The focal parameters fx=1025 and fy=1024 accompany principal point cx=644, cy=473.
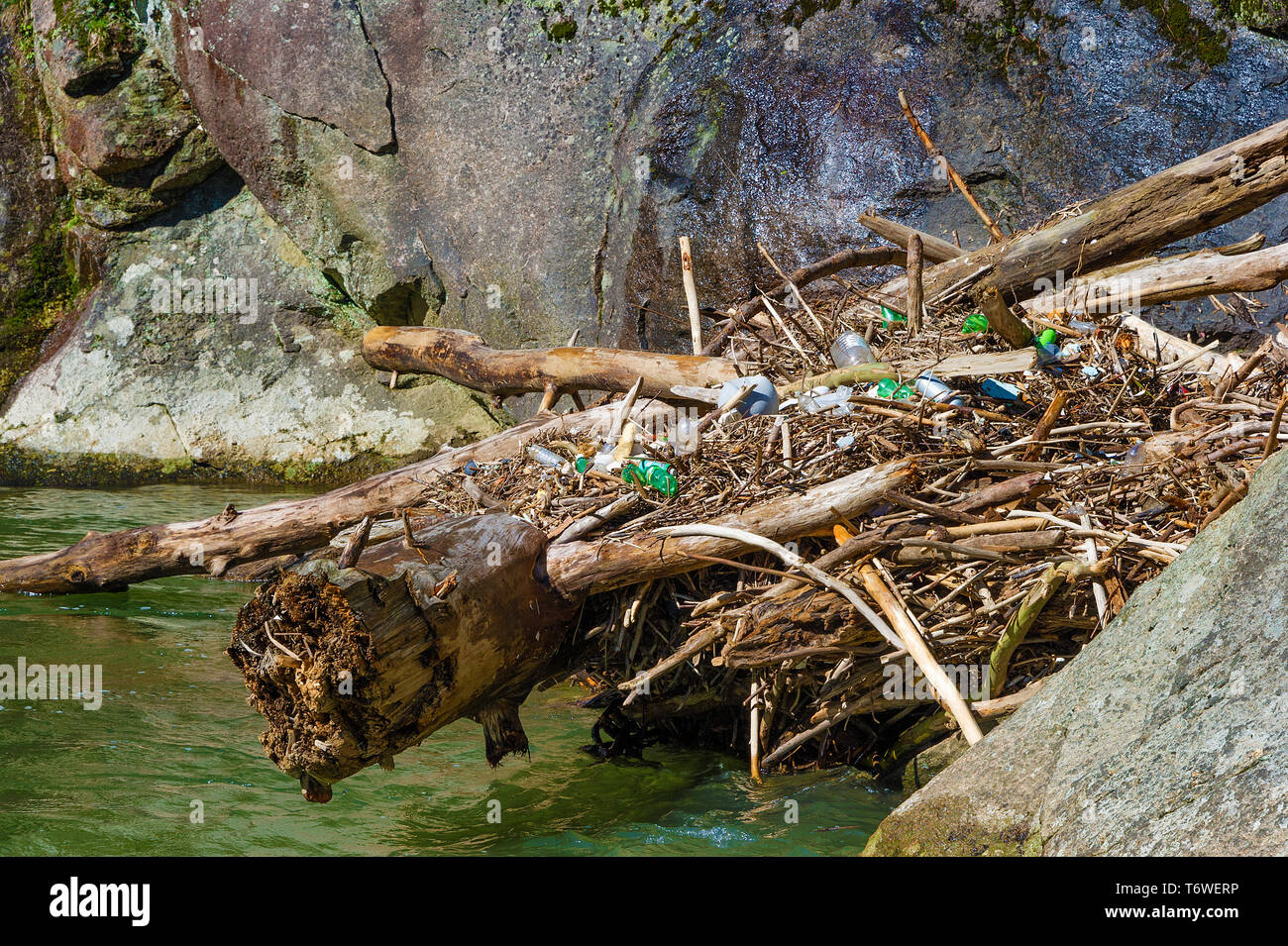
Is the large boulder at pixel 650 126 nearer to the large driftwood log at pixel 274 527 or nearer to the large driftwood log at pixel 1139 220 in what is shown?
the large driftwood log at pixel 1139 220

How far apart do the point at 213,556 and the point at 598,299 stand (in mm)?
4086

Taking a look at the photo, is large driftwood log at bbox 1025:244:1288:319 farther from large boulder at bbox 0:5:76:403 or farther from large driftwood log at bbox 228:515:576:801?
large boulder at bbox 0:5:76:403

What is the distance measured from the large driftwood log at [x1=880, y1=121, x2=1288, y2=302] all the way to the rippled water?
230 cm

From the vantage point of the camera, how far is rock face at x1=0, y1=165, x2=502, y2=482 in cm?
958

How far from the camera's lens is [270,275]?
10.1 meters

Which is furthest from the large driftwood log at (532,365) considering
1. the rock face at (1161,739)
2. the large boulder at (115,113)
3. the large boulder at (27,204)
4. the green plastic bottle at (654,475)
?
the large boulder at (27,204)

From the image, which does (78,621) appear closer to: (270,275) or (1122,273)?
(270,275)

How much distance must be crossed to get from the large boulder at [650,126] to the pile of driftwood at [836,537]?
2401 mm

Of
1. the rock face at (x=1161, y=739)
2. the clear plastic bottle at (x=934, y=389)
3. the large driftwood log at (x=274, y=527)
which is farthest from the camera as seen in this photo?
the large driftwood log at (x=274, y=527)

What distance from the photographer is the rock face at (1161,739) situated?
2.19 m

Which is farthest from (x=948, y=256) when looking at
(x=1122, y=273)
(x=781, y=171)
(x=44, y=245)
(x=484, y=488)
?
(x=44, y=245)

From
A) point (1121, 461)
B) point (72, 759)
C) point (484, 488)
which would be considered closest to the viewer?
point (1121, 461)

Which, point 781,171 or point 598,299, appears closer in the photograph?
point 781,171

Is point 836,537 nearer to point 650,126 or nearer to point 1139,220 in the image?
point 1139,220
